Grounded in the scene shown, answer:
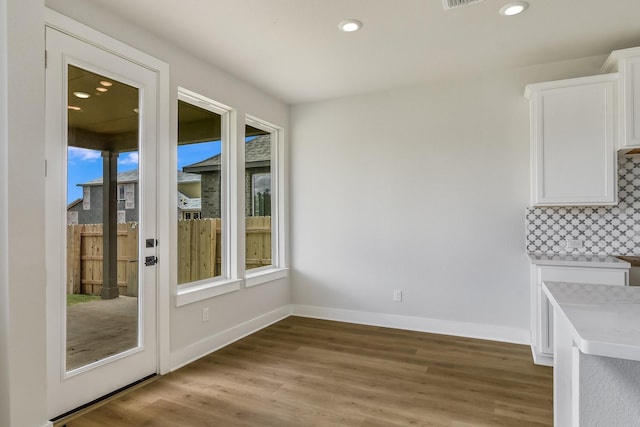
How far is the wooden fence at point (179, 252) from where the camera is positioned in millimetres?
2340

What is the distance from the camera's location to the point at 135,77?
8.67ft

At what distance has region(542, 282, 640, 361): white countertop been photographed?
95cm

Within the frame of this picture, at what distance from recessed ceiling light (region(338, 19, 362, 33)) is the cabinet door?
2.03 metres

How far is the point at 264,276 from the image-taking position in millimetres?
4031

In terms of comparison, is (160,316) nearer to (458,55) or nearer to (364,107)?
(364,107)

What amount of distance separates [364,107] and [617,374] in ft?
11.6

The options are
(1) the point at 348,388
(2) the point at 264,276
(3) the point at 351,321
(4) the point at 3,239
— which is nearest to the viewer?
(4) the point at 3,239

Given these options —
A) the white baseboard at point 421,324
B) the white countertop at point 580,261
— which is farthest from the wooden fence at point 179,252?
the white countertop at point 580,261

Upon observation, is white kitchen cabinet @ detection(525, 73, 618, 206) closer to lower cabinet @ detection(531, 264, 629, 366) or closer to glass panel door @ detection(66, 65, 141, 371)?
lower cabinet @ detection(531, 264, 629, 366)

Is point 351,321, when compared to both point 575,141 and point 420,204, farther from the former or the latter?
point 575,141

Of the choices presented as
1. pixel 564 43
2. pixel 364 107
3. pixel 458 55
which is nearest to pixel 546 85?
pixel 564 43

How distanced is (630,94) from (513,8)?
46.5 inches

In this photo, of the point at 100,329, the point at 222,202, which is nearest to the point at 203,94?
the point at 222,202

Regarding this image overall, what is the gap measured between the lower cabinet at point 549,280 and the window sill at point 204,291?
267 centimetres
